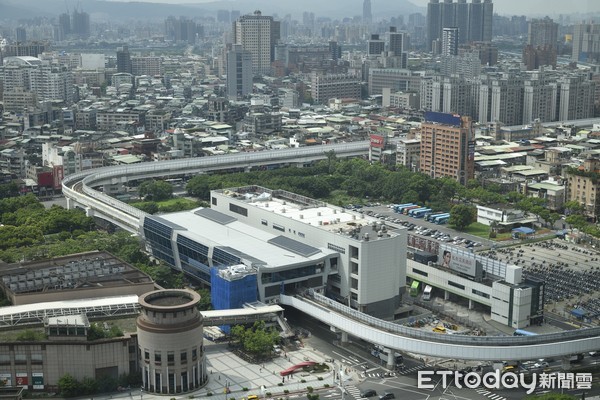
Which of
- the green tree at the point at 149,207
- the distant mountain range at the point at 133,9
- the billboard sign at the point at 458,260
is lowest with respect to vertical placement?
the green tree at the point at 149,207

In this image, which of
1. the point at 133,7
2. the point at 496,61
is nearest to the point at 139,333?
the point at 496,61

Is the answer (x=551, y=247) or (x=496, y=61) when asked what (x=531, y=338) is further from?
(x=496, y=61)

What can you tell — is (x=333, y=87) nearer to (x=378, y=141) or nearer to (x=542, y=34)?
(x=378, y=141)

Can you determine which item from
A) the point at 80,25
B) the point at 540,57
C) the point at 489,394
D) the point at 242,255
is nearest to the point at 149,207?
the point at 242,255

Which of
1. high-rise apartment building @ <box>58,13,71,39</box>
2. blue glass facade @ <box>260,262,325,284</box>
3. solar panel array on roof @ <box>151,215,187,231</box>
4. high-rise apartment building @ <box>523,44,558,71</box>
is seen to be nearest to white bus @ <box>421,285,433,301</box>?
blue glass facade @ <box>260,262,325,284</box>

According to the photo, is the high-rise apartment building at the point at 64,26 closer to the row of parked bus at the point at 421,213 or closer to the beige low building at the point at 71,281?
the row of parked bus at the point at 421,213

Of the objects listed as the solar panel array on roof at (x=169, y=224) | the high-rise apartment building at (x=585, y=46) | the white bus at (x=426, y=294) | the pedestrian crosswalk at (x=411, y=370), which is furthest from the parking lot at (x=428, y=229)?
the high-rise apartment building at (x=585, y=46)

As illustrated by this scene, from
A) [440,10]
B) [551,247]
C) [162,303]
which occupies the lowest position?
[551,247]
